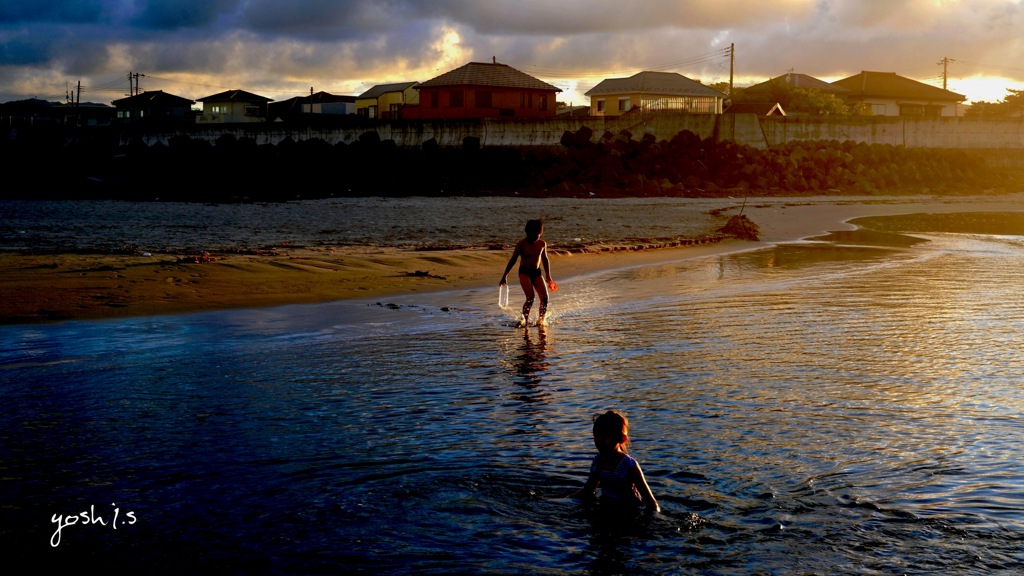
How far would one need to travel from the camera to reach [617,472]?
6121mm

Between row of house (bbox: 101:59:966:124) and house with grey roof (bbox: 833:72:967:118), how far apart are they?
0.28 feet

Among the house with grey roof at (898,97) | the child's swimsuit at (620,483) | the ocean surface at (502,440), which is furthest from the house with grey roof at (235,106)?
the child's swimsuit at (620,483)

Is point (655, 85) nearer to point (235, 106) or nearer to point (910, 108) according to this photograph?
point (910, 108)

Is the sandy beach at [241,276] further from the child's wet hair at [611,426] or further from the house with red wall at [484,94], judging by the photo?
the house with red wall at [484,94]

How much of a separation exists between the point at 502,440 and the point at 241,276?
936 centimetres

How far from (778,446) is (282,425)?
4.27 meters

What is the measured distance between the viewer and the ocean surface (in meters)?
5.62

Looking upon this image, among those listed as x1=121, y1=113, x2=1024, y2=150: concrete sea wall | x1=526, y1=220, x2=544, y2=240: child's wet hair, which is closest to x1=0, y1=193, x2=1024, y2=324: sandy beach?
x1=526, y1=220, x2=544, y2=240: child's wet hair

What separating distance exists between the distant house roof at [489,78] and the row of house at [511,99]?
67 millimetres

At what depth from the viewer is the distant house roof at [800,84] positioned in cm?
7612

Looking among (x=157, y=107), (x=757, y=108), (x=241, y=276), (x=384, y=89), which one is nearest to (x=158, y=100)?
(x=157, y=107)

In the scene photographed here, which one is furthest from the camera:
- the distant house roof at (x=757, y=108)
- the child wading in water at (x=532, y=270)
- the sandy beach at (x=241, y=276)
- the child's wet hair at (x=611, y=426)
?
the distant house roof at (x=757, y=108)

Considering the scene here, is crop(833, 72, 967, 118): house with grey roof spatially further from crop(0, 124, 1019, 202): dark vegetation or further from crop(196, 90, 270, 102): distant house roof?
crop(196, 90, 270, 102): distant house roof

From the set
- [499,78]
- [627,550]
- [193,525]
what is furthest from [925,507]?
[499,78]
